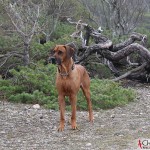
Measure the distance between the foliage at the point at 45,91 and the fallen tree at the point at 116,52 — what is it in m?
2.17

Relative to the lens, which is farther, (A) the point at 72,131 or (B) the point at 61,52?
(A) the point at 72,131

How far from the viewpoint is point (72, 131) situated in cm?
755

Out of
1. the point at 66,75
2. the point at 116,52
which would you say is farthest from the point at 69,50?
the point at 116,52

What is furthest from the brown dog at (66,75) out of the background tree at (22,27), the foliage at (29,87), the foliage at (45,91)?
the background tree at (22,27)

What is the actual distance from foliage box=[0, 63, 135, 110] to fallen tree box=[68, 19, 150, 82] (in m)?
2.17

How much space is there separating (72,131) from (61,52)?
1.43 metres

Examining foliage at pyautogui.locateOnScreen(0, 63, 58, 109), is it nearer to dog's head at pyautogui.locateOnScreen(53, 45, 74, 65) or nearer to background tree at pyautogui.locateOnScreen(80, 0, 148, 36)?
dog's head at pyautogui.locateOnScreen(53, 45, 74, 65)

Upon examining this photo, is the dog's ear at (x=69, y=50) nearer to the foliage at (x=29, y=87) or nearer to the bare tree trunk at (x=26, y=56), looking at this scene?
the foliage at (x=29, y=87)

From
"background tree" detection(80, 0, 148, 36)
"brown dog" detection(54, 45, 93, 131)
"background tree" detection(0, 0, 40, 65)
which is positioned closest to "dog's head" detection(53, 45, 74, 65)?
"brown dog" detection(54, 45, 93, 131)

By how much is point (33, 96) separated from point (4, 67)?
3.45 meters

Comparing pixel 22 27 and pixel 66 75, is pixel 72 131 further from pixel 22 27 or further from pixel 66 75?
pixel 22 27

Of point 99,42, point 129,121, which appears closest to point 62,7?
point 99,42

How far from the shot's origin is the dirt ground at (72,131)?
6.62m

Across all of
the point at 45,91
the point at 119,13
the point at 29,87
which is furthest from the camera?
the point at 119,13
